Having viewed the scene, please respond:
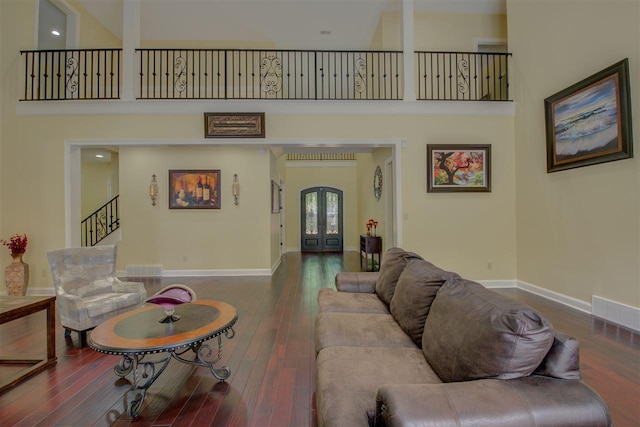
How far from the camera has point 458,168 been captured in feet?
16.3

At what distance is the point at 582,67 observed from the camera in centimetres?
366

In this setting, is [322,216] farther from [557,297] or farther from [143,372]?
[143,372]

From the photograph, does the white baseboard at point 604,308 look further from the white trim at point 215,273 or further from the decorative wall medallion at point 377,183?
the white trim at point 215,273

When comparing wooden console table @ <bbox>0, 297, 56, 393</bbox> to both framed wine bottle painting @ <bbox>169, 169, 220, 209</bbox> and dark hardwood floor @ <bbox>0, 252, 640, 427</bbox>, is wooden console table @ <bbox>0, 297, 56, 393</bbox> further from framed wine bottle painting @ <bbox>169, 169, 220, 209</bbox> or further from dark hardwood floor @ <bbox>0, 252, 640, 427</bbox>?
framed wine bottle painting @ <bbox>169, 169, 220, 209</bbox>

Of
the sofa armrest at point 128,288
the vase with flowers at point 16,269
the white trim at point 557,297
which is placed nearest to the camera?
the sofa armrest at point 128,288

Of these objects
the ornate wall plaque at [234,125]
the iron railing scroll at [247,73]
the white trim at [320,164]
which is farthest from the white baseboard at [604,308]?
the white trim at [320,164]

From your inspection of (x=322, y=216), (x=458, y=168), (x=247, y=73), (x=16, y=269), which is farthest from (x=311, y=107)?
(x=322, y=216)

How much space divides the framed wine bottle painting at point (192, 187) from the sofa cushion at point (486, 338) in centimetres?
546

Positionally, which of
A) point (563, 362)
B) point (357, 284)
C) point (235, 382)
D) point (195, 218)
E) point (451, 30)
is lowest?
point (235, 382)

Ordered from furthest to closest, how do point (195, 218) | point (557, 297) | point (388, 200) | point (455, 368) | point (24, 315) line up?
point (388, 200) → point (195, 218) → point (557, 297) → point (24, 315) → point (455, 368)

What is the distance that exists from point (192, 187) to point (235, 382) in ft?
15.2

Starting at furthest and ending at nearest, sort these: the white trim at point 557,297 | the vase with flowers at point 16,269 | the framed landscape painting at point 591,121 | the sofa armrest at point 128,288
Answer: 1. the vase with flowers at point 16,269
2. the white trim at point 557,297
3. the sofa armrest at point 128,288
4. the framed landscape painting at point 591,121

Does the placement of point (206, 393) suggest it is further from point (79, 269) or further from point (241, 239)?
point (241, 239)

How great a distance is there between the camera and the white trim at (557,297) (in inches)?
147
